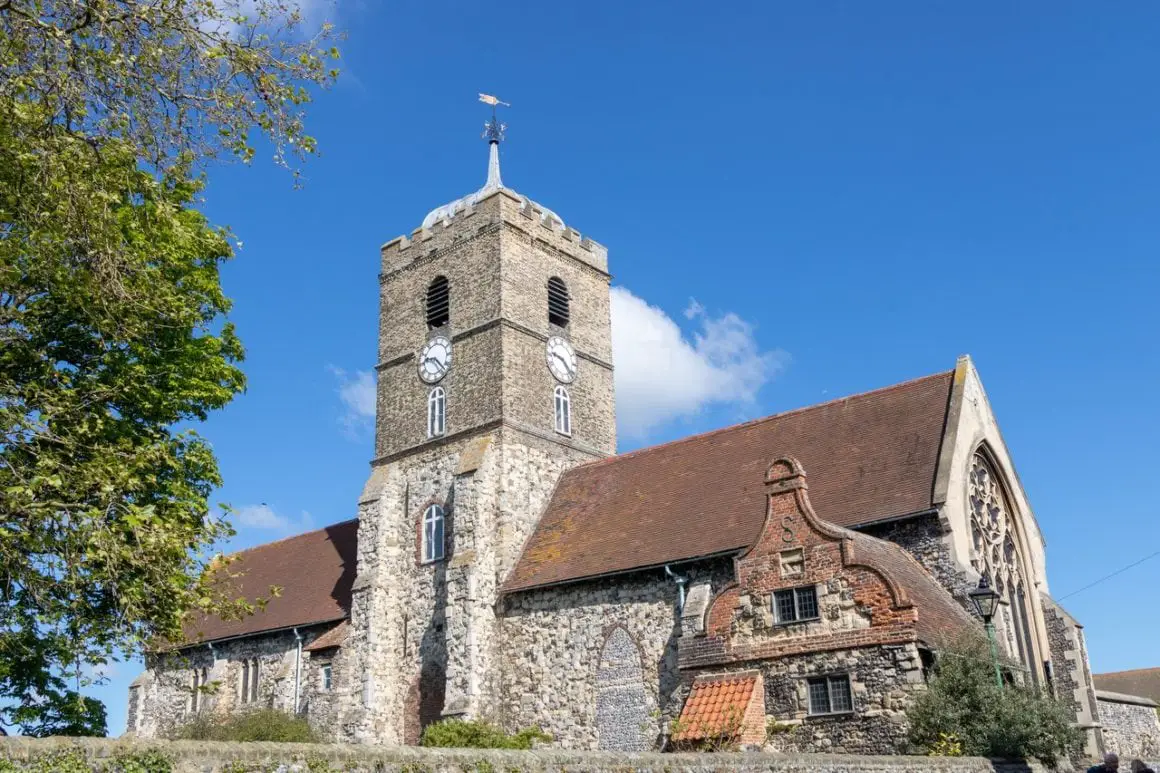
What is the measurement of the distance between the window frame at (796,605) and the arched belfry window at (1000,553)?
5483mm

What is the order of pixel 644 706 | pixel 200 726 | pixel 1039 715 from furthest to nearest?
pixel 200 726
pixel 644 706
pixel 1039 715

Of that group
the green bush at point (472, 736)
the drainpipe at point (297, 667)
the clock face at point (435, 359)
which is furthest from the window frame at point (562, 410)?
the green bush at point (472, 736)

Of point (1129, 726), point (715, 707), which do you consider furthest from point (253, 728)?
point (1129, 726)

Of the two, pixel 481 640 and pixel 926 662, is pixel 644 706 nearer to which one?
pixel 481 640

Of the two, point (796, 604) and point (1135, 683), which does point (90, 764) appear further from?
point (1135, 683)

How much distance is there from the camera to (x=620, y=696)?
24125 millimetres

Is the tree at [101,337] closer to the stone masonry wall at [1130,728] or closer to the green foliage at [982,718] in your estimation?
the green foliage at [982,718]

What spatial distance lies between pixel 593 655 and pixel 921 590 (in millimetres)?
8508

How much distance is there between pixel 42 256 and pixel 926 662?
47.4 feet

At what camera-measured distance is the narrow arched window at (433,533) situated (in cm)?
2945

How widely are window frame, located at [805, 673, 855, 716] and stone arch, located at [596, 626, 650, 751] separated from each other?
20.6ft

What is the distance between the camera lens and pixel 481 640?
2678 cm

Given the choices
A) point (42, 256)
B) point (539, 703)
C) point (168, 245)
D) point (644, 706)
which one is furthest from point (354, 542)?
A: point (42, 256)

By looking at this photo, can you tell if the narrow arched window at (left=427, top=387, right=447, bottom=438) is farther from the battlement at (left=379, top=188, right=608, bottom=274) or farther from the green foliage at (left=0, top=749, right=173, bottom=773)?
the green foliage at (left=0, top=749, right=173, bottom=773)
